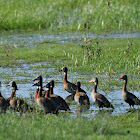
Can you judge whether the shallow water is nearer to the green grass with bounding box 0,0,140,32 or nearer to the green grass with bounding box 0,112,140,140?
the green grass with bounding box 0,0,140,32

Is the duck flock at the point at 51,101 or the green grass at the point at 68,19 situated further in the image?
the green grass at the point at 68,19

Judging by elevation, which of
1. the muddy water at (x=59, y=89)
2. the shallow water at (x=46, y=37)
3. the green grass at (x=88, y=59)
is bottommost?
the muddy water at (x=59, y=89)

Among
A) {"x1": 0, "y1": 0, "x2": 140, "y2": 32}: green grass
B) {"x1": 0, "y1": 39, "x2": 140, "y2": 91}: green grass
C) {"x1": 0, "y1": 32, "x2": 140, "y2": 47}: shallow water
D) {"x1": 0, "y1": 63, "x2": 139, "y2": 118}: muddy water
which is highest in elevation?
{"x1": 0, "y1": 0, "x2": 140, "y2": 32}: green grass

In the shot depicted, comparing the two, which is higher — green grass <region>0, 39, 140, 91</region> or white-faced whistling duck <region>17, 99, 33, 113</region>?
green grass <region>0, 39, 140, 91</region>

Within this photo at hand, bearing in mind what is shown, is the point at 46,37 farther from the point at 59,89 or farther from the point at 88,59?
the point at 59,89

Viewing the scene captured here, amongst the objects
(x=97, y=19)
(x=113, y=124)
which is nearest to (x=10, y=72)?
(x=113, y=124)

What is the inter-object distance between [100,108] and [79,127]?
3154 mm

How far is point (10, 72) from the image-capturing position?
45.3 feet

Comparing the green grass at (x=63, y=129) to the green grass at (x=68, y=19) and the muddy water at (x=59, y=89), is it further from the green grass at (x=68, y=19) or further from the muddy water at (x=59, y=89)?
the green grass at (x=68, y=19)

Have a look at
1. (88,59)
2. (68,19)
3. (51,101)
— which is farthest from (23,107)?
(68,19)

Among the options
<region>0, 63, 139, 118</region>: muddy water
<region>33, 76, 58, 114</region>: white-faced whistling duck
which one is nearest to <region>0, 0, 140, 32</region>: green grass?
<region>0, 63, 139, 118</region>: muddy water

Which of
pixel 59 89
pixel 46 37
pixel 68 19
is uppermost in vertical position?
pixel 68 19

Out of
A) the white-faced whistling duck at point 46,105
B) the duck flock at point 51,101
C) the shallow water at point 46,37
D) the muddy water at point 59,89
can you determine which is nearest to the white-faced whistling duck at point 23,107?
the duck flock at point 51,101

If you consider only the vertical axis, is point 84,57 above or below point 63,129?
above
